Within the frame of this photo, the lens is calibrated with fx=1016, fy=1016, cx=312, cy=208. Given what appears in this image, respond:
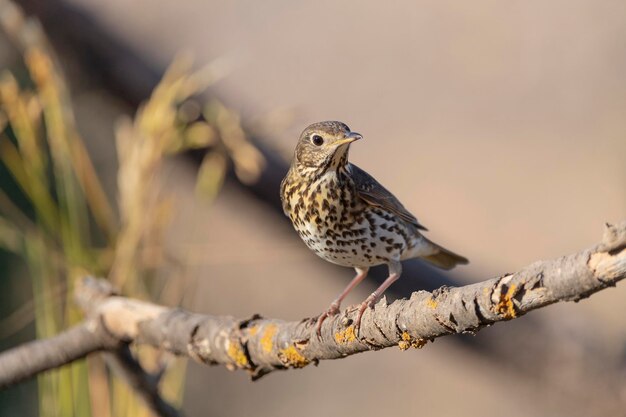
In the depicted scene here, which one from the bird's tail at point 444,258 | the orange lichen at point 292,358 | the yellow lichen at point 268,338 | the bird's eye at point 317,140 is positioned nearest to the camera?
the orange lichen at point 292,358

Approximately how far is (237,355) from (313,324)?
331 millimetres

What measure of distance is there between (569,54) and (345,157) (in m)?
7.37

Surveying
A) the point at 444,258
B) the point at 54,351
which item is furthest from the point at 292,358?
the point at 444,258

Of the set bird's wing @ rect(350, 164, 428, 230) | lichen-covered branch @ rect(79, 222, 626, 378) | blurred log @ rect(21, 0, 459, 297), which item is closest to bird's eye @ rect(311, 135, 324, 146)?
bird's wing @ rect(350, 164, 428, 230)

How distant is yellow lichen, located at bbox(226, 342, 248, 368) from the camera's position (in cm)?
296

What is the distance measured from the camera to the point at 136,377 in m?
3.32

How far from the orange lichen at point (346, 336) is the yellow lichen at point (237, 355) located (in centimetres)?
48

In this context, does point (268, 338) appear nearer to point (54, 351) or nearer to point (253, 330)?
point (253, 330)

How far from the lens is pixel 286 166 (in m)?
4.54

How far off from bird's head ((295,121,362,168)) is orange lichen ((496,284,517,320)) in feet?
3.86

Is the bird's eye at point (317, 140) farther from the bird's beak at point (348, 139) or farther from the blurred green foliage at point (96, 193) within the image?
the blurred green foliage at point (96, 193)

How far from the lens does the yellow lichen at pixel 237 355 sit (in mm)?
2965

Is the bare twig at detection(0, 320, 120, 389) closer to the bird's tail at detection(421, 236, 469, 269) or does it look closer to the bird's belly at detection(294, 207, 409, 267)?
the bird's belly at detection(294, 207, 409, 267)

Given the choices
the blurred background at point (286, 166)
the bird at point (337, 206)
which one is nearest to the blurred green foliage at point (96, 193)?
the blurred background at point (286, 166)
